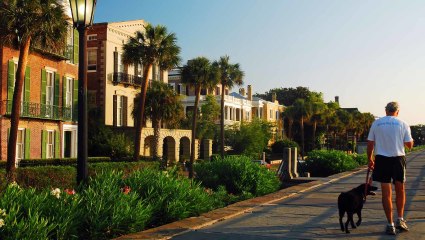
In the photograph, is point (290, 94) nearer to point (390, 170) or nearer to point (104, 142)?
point (104, 142)

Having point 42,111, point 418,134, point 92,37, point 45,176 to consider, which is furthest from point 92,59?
point 418,134

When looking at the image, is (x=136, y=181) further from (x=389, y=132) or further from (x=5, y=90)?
(x=5, y=90)

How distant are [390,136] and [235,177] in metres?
5.89

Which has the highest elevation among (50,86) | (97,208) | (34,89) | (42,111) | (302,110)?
(302,110)

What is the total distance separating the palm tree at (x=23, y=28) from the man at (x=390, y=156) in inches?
661

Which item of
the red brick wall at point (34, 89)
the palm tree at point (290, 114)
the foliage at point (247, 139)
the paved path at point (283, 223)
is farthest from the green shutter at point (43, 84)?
the palm tree at point (290, 114)

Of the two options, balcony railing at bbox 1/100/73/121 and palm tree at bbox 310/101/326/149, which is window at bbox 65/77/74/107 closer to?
balcony railing at bbox 1/100/73/121

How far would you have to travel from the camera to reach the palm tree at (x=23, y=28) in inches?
821

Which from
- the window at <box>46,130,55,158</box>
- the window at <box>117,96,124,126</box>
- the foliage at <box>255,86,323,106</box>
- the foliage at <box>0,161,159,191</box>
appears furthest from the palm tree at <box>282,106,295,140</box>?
the foliage at <box>0,161,159,191</box>

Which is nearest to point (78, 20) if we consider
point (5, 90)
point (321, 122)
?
point (5, 90)

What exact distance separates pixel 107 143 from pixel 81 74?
27.8 meters

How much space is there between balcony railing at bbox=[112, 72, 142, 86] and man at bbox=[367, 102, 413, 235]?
114 feet

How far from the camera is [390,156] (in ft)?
22.7

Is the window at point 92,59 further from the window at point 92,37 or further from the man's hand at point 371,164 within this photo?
the man's hand at point 371,164
